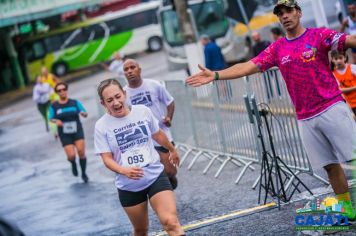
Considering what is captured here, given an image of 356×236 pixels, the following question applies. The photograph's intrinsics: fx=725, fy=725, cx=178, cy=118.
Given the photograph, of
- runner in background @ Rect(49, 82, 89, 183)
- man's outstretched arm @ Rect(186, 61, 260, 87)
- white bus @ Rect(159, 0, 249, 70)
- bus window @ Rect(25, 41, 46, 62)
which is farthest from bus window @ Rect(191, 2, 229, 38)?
man's outstretched arm @ Rect(186, 61, 260, 87)

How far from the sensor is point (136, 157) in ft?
20.2

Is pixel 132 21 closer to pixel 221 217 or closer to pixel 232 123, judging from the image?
pixel 232 123

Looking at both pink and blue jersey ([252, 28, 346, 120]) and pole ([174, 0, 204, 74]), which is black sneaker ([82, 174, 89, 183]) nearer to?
pink and blue jersey ([252, 28, 346, 120])

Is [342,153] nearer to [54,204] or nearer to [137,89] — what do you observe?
[137,89]

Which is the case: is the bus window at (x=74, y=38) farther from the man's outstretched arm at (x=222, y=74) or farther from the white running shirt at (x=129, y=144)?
the white running shirt at (x=129, y=144)

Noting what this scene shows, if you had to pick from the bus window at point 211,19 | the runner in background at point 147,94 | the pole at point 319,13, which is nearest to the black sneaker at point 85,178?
the runner in background at point 147,94

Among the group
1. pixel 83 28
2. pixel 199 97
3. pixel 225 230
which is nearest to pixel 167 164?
pixel 225 230

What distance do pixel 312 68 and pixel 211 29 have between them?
2099cm

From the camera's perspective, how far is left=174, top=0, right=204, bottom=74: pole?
68.2 feet

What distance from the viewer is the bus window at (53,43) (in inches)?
1649

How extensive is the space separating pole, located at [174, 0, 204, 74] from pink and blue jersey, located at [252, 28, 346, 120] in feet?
47.9

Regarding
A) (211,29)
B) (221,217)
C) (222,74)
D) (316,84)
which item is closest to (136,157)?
(222,74)

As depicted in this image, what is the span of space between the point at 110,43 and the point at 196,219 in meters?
35.5

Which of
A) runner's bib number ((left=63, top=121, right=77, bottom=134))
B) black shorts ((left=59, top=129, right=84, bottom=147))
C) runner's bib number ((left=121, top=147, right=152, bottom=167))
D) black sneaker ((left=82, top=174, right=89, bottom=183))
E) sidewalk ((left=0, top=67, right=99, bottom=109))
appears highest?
runner's bib number ((left=121, top=147, right=152, bottom=167))
